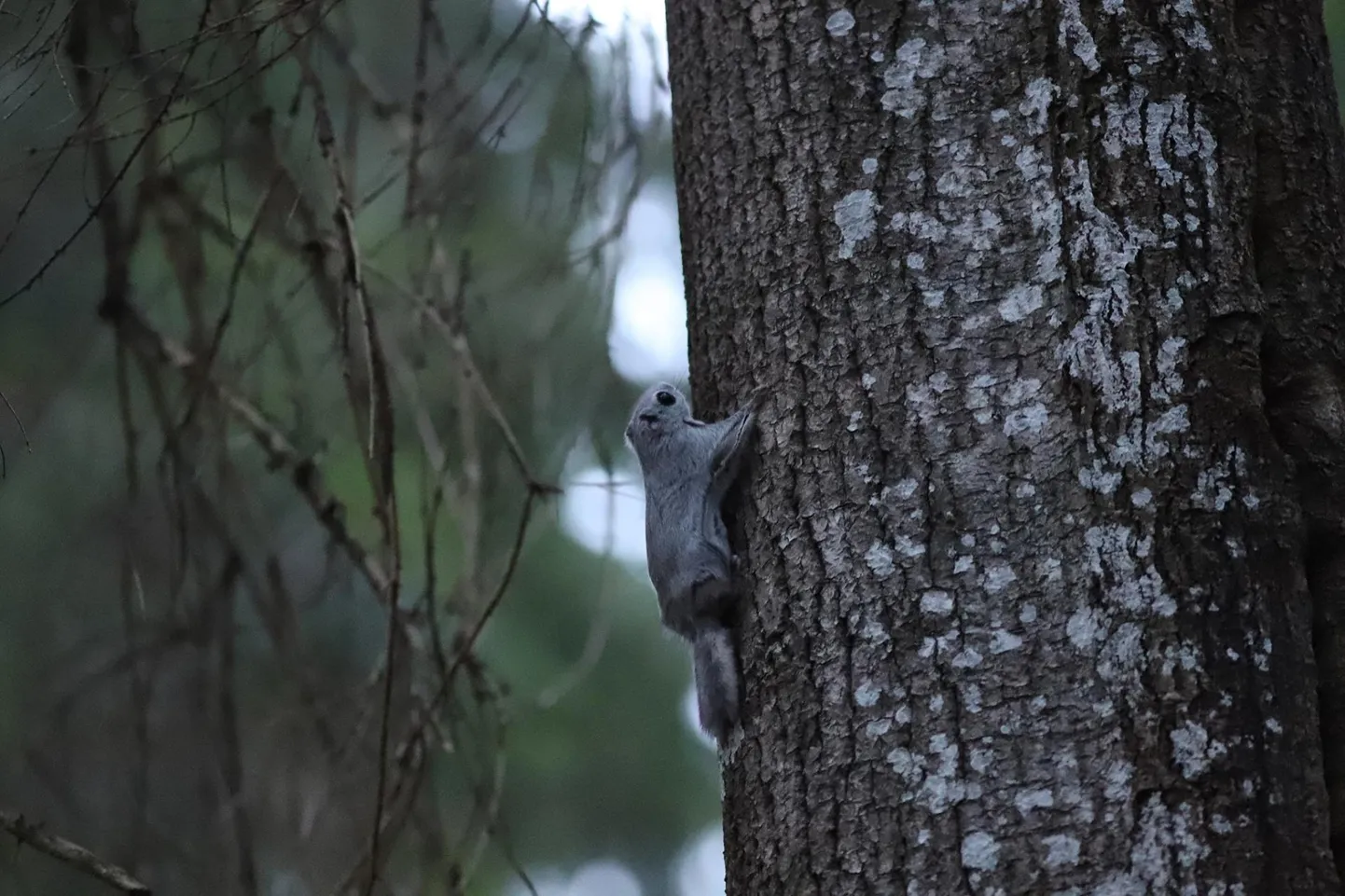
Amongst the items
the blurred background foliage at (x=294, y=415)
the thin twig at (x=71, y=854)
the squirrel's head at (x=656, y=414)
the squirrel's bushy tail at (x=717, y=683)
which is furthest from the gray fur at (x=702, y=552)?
the thin twig at (x=71, y=854)

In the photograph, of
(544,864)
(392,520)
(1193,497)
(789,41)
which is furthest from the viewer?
(544,864)

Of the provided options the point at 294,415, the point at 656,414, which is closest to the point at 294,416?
the point at 294,415

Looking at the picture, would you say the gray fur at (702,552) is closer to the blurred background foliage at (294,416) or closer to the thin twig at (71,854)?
the blurred background foliage at (294,416)

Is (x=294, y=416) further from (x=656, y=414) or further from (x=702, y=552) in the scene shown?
(x=702, y=552)

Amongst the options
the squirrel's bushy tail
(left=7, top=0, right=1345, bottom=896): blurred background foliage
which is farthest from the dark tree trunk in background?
(left=7, top=0, right=1345, bottom=896): blurred background foliage

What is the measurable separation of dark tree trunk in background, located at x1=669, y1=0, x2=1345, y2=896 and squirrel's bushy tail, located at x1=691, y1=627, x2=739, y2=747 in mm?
35

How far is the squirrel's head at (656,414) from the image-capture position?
217 cm

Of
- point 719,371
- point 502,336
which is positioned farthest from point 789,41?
point 502,336

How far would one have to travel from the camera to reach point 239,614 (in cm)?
454

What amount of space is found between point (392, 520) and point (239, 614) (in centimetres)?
259

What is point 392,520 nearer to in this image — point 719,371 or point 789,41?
point 719,371

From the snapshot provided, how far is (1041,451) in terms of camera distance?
4.96 ft

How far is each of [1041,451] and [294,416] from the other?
2376 mm

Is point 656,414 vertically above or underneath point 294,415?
underneath
